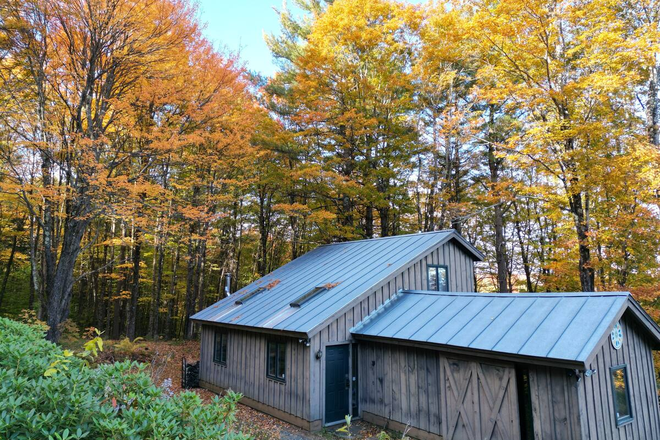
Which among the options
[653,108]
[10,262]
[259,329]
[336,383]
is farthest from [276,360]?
[10,262]

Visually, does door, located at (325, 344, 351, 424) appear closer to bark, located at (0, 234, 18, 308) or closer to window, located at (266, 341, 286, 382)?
window, located at (266, 341, 286, 382)

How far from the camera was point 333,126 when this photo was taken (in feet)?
67.9

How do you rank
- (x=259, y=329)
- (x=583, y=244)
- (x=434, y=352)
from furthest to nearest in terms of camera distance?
(x=583, y=244) → (x=259, y=329) → (x=434, y=352)

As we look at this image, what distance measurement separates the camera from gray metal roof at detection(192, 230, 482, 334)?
10547 millimetres

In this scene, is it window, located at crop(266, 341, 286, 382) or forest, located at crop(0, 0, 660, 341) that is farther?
forest, located at crop(0, 0, 660, 341)

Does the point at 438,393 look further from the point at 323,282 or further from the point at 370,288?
the point at 323,282

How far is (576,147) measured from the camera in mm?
13914

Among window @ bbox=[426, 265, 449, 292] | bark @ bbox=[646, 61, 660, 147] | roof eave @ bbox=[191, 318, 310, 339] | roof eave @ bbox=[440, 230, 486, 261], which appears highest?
bark @ bbox=[646, 61, 660, 147]

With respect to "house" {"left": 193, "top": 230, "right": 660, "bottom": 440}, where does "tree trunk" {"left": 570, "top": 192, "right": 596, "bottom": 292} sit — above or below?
above

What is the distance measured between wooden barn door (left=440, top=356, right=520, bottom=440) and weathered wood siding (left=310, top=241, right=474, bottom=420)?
2.68 metres

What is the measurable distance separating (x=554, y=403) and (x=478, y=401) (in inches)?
58.8

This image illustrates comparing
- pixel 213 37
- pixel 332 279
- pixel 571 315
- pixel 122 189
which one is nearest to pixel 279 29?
pixel 213 37

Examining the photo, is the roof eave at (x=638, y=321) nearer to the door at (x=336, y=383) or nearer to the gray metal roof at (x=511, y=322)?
the gray metal roof at (x=511, y=322)

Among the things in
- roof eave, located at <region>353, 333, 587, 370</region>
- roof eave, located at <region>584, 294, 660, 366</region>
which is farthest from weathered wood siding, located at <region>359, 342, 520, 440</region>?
roof eave, located at <region>584, 294, 660, 366</region>
